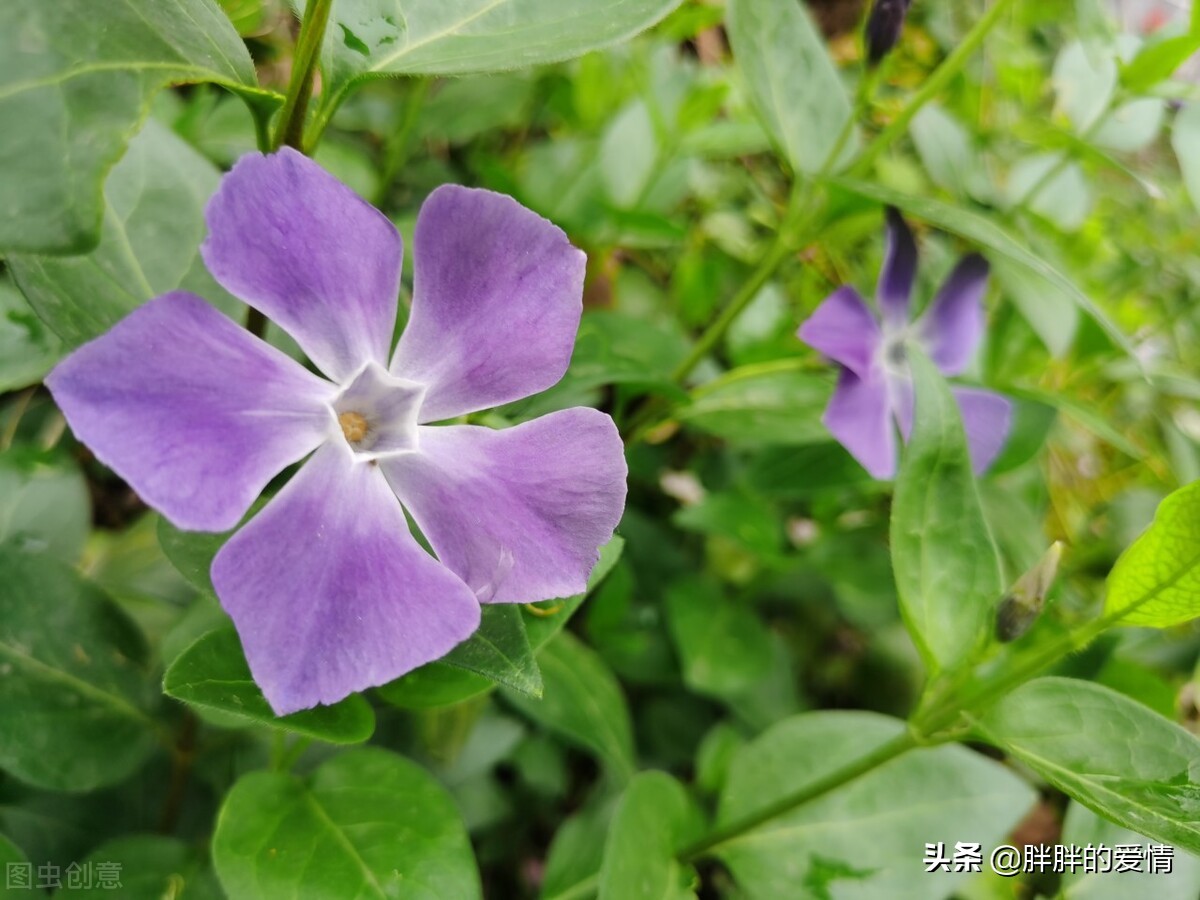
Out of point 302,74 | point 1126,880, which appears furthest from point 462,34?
point 1126,880

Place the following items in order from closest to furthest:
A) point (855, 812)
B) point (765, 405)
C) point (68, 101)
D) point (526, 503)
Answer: point (68, 101)
point (526, 503)
point (855, 812)
point (765, 405)

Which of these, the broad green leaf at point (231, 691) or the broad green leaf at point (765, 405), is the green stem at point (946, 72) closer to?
the broad green leaf at point (765, 405)

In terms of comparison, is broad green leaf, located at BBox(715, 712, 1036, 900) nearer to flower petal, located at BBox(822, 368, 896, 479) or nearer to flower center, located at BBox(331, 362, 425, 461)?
flower petal, located at BBox(822, 368, 896, 479)

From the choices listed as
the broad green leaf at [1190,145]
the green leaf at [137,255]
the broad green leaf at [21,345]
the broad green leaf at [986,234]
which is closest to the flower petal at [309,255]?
the green leaf at [137,255]

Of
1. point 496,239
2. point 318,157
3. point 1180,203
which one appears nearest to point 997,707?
point 496,239

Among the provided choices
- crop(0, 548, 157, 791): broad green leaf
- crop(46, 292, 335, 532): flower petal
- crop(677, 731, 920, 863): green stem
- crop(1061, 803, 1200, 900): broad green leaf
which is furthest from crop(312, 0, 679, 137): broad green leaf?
crop(1061, 803, 1200, 900): broad green leaf

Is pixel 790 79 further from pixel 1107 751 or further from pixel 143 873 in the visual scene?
pixel 143 873
